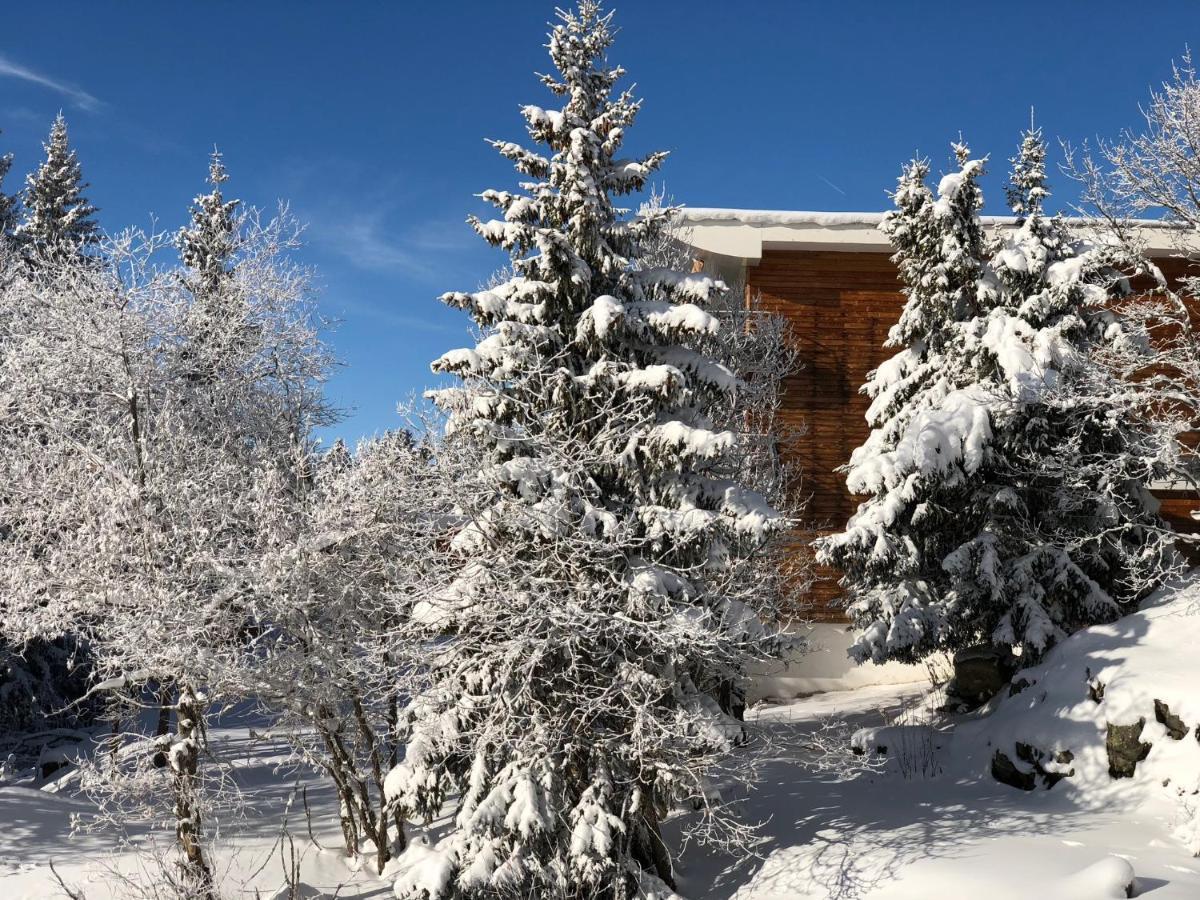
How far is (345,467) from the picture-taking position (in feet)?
46.0

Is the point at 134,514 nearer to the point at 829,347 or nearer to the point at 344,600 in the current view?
the point at 344,600

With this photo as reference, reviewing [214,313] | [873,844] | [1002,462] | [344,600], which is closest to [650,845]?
[873,844]

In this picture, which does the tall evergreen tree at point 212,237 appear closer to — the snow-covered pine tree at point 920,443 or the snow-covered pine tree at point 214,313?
the snow-covered pine tree at point 214,313

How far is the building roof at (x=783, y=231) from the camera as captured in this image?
66.8 ft

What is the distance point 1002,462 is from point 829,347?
7.56 metres

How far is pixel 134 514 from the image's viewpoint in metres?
11.5

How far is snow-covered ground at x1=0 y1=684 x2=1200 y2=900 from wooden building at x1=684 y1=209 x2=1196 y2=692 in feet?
22.2

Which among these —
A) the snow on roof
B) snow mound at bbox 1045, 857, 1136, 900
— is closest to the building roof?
the snow on roof

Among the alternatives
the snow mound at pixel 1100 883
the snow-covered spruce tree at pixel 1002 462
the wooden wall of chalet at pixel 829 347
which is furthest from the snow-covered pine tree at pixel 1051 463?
the wooden wall of chalet at pixel 829 347

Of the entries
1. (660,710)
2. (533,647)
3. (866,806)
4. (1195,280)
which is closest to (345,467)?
(533,647)

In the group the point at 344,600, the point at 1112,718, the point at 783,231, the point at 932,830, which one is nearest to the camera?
the point at 932,830

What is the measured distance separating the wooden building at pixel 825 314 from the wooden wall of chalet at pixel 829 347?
23 mm

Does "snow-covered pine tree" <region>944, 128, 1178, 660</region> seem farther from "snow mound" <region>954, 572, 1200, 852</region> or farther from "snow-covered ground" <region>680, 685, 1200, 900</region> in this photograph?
"snow-covered ground" <region>680, 685, 1200, 900</region>

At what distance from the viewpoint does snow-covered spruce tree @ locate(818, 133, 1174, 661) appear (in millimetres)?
13219
